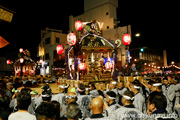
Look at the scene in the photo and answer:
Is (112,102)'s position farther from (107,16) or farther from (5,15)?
(107,16)

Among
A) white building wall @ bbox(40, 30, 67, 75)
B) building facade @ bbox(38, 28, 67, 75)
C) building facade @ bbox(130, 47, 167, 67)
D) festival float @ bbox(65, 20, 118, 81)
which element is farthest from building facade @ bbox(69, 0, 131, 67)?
building facade @ bbox(130, 47, 167, 67)

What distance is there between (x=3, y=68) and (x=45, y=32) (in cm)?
1499

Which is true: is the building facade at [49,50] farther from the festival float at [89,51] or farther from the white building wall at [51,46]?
the festival float at [89,51]

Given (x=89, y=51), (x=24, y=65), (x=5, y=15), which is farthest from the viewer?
(x=24, y=65)

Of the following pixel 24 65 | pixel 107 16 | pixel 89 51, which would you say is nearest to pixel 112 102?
pixel 89 51

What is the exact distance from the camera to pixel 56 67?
34.1 m

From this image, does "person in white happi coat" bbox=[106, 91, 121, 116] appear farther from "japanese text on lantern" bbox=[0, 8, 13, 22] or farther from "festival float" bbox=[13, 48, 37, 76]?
"festival float" bbox=[13, 48, 37, 76]

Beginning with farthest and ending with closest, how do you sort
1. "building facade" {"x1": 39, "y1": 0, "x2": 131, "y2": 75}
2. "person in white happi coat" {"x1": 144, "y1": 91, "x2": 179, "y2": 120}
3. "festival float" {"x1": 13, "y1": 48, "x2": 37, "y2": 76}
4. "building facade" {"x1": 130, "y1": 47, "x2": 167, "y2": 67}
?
"building facade" {"x1": 130, "y1": 47, "x2": 167, "y2": 67} < "festival float" {"x1": 13, "y1": 48, "x2": 37, "y2": 76} < "building facade" {"x1": 39, "y1": 0, "x2": 131, "y2": 75} < "person in white happi coat" {"x1": 144, "y1": 91, "x2": 179, "y2": 120}

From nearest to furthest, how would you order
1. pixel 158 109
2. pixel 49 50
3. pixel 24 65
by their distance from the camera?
pixel 158 109
pixel 24 65
pixel 49 50

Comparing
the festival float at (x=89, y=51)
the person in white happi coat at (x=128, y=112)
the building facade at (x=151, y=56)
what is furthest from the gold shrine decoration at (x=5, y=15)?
the building facade at (x=151, y=56)

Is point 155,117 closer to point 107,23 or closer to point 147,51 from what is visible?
point 107,23

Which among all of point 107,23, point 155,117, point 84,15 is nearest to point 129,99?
point 155,117

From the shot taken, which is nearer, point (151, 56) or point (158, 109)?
point (158, 109)

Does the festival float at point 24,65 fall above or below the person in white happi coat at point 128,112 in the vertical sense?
above
